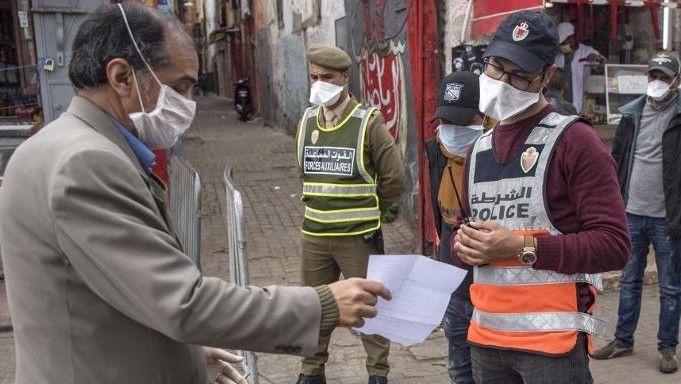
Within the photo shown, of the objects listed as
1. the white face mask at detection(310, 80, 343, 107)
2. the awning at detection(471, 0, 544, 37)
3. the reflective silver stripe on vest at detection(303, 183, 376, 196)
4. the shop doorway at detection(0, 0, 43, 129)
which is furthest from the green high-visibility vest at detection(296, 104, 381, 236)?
the shop doorway at detection(0, 0, 43, 129)

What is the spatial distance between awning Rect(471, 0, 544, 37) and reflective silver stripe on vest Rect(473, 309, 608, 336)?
3706mm

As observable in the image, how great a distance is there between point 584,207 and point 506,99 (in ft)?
1.61

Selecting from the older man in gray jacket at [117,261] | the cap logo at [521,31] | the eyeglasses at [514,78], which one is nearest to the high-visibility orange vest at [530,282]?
the eyeglasses at [514,78]

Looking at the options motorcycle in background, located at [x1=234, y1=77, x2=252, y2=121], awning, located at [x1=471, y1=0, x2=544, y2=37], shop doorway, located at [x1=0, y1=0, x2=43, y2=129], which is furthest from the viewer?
motorcycle in background, located at [x1=234, y1=77, x2=252, y2=121]

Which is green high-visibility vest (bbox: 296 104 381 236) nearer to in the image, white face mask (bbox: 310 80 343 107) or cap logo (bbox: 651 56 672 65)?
white face mask (bbox: 310 80 343 107)

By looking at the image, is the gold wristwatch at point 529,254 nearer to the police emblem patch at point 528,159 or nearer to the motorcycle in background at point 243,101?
the police emblem patch at point 528,159

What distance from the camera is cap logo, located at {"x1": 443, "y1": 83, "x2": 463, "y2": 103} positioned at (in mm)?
3361

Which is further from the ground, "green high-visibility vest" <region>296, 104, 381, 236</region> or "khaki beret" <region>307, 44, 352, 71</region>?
"khaki beret" <region>307, 44, 352, 71</region>

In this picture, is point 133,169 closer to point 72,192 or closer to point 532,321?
point 72,192

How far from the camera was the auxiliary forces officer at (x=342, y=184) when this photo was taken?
3922mm

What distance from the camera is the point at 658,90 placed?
4.21m

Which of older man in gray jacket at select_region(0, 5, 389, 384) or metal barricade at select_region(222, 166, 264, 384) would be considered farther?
metal barricade at select_region(222, 166, 264, 384)

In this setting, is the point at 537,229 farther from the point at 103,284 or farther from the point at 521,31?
the point at 103,284

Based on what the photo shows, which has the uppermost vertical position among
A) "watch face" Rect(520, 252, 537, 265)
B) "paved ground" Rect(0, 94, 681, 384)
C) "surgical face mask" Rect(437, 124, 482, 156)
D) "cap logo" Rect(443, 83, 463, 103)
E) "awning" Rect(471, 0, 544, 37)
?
"awning" Rect(471, 0, 544, 37)
